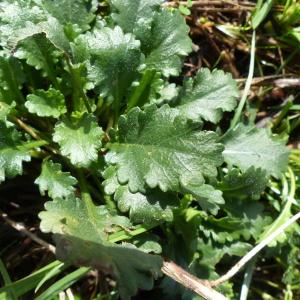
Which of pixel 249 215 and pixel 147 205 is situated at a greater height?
pixel 147 205

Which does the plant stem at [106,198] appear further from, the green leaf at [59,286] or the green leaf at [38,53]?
the green leaf at [38,53]

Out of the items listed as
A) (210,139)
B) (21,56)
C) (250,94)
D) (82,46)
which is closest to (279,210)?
(250,94)

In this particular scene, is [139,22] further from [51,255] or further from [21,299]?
[21,299]

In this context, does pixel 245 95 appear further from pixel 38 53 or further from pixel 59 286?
pixel 59 286

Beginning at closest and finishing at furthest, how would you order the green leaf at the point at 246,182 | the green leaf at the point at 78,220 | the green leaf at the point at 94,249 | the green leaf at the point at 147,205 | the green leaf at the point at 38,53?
1. the green leaf at the point at 94,249
2. the green leaf at the point at 78,220
3. the green leaf at the point at 147,205
4. the green leaf at the point at 38,53
5. the green leaf at the point at 246,182

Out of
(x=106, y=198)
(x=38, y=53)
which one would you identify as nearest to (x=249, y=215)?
(x=106, y=198)

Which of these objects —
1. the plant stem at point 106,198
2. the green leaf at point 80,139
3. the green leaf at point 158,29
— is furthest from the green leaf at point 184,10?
the plant stem at point 106,198
